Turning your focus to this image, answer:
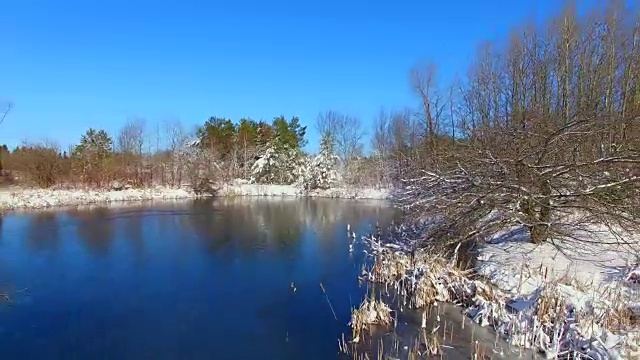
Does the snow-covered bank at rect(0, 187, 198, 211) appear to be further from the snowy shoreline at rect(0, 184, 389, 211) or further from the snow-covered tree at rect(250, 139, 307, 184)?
the snow-covered tree at rect(250, 139, 307, 184)

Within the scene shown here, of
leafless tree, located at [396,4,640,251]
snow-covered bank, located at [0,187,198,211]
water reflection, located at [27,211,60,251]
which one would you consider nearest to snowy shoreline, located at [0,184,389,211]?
snow-covered bank, located at [0,187,198,211]

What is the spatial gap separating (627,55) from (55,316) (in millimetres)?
20693

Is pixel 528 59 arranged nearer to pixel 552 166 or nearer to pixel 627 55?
pixel 627 55

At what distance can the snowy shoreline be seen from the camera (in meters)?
21.9

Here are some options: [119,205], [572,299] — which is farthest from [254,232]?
[119,205]

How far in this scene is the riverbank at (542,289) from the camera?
4895mm

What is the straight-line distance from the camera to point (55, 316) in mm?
6742

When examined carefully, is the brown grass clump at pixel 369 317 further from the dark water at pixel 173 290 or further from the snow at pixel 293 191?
the snow at pixel 293 191

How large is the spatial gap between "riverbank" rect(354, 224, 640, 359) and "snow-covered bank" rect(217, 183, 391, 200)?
22.2 meters

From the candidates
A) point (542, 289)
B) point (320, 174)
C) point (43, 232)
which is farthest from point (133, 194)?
point (542, 289)

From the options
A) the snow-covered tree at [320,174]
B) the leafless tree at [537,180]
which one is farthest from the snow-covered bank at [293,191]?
the leafless tree at [537,180]

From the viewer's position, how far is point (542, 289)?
5.82 metres

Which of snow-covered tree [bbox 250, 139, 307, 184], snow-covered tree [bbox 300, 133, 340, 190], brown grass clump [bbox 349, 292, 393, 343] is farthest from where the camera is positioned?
snow-covered tree [bbox 250, 139, 307, 184]

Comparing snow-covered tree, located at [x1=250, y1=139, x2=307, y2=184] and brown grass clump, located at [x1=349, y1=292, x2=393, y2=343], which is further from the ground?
snow-covered tree, located at [x1=250, y1=139, x2=307, y2=184]
